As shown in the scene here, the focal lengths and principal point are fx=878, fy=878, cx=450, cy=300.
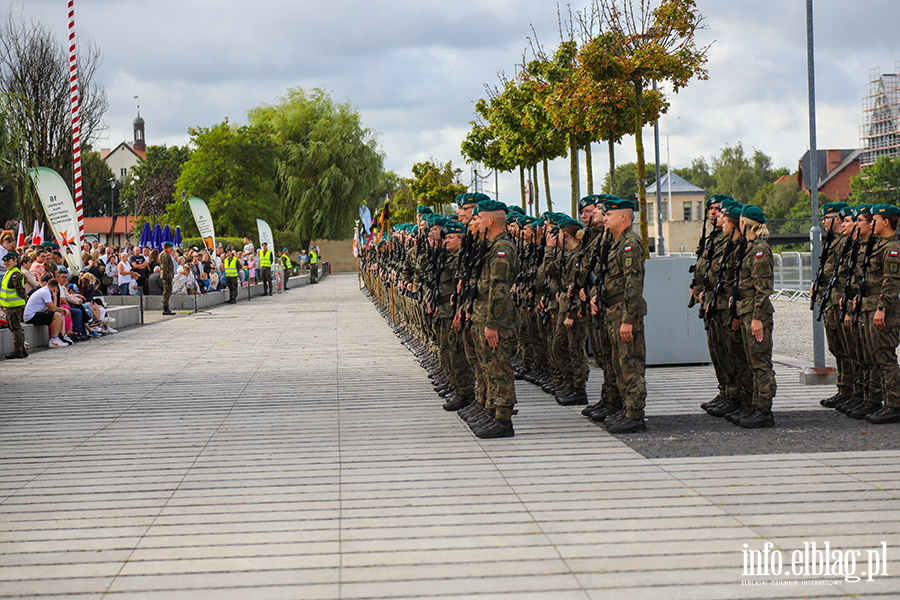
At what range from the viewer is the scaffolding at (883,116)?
4306 inches

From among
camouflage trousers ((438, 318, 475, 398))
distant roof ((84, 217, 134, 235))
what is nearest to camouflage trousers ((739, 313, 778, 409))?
camouflage trousers ((438, 318, 475, 398))

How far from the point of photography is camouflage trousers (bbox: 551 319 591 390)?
925 centimetres

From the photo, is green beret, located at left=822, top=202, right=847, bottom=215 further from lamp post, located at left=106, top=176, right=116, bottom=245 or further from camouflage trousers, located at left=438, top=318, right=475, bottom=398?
lamp post, located at left=106, top=176, right=116, bottom=245

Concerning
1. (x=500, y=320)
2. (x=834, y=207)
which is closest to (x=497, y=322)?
(x=500, y=320)

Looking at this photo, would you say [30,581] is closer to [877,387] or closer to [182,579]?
[182,579]

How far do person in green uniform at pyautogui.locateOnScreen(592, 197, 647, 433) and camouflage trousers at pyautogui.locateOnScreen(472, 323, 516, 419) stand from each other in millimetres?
937

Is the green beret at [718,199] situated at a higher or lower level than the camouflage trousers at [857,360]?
higher

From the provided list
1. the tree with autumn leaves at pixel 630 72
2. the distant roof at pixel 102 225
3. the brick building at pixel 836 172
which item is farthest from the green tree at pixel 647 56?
the distant roof at pixel 102 225

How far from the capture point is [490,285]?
754cm

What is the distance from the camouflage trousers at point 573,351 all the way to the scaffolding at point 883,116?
363ft

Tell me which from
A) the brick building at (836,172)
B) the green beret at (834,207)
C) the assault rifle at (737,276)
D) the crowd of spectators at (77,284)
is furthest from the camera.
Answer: the brick building at (836,172)

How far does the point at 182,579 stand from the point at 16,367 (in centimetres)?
1040

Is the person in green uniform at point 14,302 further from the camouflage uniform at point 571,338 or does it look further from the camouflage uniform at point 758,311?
the camouflage uniform at point 758,311

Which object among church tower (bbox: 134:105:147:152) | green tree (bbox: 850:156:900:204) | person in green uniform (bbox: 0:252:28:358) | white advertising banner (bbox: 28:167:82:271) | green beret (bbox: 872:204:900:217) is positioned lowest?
person in green uniform (bbox: 0:252:28:358)
